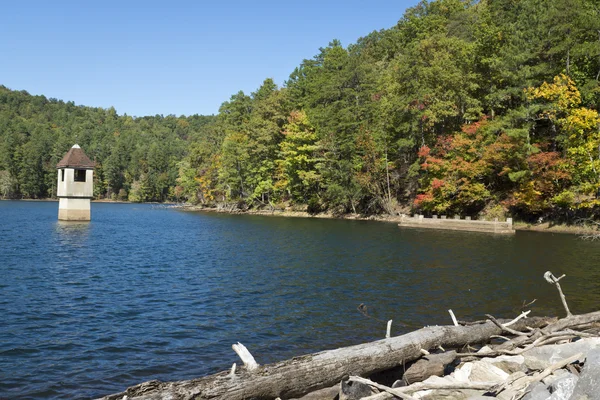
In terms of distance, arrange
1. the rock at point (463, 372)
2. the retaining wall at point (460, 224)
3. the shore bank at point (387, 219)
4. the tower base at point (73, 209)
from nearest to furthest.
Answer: the rock at point (463, 372)
the shore bank at point (387, 219)
the retaining wall at point (460, 224)
the tower base at point (73, 209)

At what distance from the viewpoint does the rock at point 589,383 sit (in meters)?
5.57

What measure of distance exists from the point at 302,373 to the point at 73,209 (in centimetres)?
5073

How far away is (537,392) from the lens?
618 cm

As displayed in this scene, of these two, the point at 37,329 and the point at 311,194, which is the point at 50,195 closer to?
the point at 311,194

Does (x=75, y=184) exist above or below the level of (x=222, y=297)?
above

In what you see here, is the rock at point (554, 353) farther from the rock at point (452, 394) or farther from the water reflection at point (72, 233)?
the water reflection at point (72, 233)

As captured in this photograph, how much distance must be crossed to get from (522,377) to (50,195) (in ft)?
501

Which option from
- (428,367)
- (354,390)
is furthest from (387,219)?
(354,390)

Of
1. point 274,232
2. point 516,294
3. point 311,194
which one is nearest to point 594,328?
point 516,294

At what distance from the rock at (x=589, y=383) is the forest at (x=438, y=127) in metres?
35.3

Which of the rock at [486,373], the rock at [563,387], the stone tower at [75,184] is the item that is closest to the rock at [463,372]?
the rock at [486,373]

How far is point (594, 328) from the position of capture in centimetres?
1045

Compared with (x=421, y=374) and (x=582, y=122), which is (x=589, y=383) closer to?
(x=421, y=374)

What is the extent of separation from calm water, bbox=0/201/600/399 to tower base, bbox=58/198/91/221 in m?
18.4
